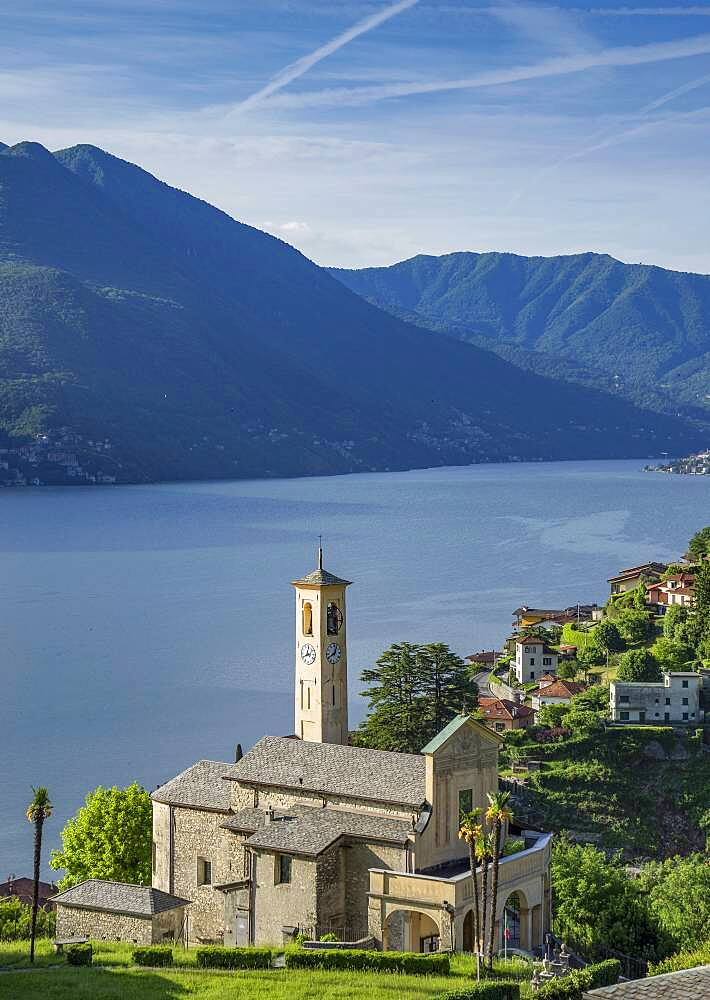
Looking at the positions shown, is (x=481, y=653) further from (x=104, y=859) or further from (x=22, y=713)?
(x=104, y=859)

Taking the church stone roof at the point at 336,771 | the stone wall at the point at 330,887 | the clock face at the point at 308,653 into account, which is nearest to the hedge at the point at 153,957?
the stone wall at the point at 330,887

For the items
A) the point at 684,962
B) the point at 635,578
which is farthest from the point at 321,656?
the point at 635,578

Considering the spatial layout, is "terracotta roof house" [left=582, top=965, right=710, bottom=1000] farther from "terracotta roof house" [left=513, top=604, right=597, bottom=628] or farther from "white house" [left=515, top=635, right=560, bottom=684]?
"terracotta roof house" [left=513, top=604, right=597, bottom=628]

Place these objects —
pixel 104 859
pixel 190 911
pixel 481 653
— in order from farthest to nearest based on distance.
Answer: pixel 481 653 < pixel 104 859 < pixel 190 911

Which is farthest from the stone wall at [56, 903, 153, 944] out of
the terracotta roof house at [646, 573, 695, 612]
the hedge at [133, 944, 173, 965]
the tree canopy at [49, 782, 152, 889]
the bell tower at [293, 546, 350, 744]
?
the terracotta roof house at [646, 573, 695, 612]

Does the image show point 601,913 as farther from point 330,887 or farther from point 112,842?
point 112,842

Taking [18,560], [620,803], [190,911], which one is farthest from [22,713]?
[18,560]

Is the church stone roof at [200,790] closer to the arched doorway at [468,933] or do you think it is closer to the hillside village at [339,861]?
the hillside village at [339,861]
